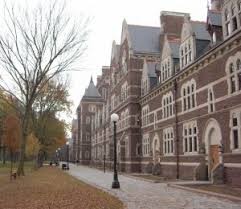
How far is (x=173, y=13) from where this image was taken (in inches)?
1863

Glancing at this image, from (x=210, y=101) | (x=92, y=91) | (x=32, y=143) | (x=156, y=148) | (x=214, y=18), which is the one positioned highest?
(x=92, y=91)

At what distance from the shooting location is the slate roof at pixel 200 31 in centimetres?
2910

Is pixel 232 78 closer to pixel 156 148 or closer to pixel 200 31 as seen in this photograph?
pixel 200 31

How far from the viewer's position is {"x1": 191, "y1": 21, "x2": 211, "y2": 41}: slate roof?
29.1 m

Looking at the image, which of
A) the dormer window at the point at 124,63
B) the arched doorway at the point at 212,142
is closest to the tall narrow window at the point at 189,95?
the arched doorway at the point at 212,142

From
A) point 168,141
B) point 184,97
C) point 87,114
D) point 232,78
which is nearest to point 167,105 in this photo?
point 168,141

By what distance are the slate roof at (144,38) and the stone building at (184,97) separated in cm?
12

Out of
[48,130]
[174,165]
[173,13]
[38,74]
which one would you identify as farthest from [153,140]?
[48,130]

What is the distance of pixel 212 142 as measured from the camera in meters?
25.2

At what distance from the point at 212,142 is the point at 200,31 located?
9.24 m

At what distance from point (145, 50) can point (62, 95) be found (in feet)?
37.3

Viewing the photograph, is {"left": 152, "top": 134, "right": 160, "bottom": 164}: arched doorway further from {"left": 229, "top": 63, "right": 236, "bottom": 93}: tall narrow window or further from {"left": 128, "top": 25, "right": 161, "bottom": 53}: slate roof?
{"left": 229, "top": 63, "right": 236, "bottom": 93}: tall narrow window

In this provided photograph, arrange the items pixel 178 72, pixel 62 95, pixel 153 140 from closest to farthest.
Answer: pixel 178 72 → pixel 153 140 → pixel 62 95

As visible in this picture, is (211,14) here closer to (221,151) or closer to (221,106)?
(221,106)
